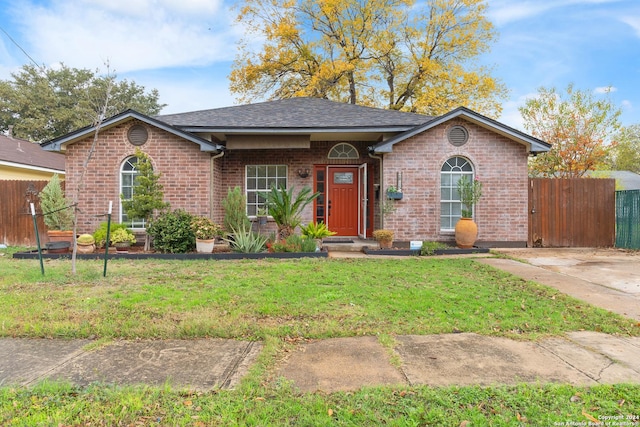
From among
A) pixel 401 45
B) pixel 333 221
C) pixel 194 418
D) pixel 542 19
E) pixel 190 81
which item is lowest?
pixel 194 418

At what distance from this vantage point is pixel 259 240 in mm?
9375

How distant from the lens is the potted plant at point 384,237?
32.0ft

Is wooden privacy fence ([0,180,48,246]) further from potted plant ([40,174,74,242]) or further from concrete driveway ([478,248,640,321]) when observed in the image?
concrete driveway ([478,248,640,321])

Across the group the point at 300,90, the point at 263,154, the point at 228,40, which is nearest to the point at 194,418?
the point at 263,154

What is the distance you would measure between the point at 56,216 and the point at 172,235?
121 inches

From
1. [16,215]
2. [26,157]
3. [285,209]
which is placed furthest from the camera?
[26,157]

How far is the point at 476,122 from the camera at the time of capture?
10.3 metres

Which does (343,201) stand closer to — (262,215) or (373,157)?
(373,157)

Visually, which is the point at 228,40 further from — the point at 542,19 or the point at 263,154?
the point at 542,19

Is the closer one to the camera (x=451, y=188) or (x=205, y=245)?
(x=205, y=245)

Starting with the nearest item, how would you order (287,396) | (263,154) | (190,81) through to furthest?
(287,396), (263,154), (190,81)

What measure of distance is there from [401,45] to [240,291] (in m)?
21.4

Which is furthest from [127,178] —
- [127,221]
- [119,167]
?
[127,221]

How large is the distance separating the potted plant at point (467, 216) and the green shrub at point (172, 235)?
675 centimetres
